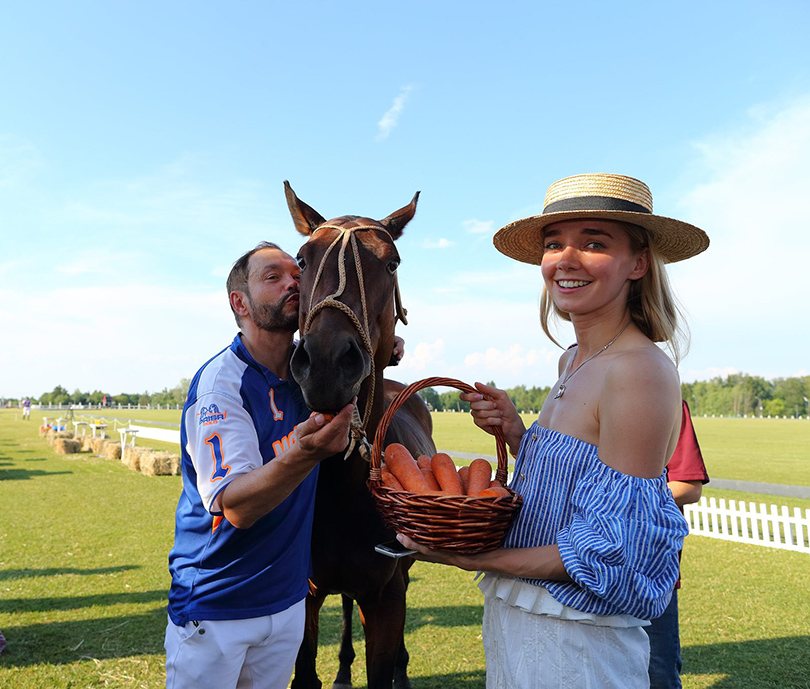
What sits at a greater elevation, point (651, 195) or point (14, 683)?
point (651, 195)

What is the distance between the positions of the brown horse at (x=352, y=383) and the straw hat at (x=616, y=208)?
0.76 m

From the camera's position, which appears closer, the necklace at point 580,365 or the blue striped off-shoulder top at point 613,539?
the blue striped off-shoulder top at point 613,539

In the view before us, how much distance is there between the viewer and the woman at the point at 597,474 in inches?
62.7

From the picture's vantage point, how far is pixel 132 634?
19.3 ft

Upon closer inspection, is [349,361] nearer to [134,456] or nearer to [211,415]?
[211,415]

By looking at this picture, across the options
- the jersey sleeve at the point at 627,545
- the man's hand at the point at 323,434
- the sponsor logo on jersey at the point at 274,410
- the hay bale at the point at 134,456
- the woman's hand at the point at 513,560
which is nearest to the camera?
the jersey sleeve at the point at 627,545

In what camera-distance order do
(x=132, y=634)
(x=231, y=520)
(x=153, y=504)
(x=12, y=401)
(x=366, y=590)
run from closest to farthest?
(x=231, y=520), (x=366, y=590), (x=132, y=634), (x=153, y=504), (x=12, y=401)

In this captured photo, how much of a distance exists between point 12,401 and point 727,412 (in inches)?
8195

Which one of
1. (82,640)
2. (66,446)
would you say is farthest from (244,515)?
(66,446)

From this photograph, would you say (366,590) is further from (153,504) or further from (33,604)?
(153,504)

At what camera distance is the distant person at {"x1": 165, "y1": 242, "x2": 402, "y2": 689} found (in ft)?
7.11

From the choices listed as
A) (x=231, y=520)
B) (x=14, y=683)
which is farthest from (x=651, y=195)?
(x=14, y=683)

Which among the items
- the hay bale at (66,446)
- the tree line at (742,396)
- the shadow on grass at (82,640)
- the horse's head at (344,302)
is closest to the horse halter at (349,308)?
the horse's head at (344,302)

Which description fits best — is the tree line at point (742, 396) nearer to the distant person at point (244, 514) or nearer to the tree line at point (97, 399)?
the tree line at point (97, 399)
